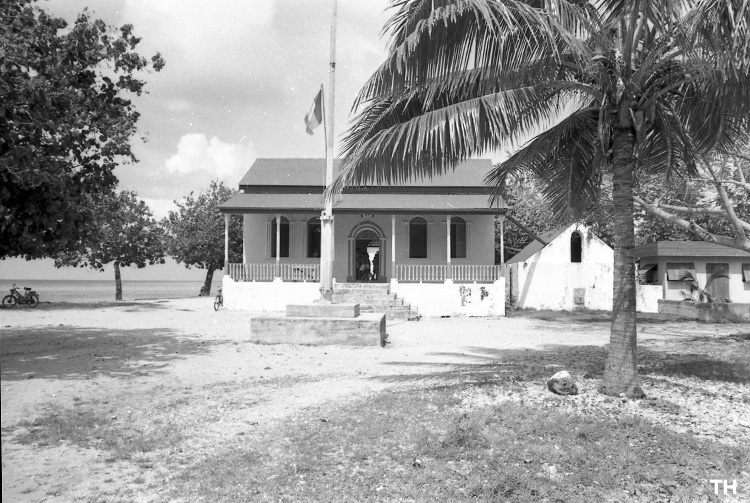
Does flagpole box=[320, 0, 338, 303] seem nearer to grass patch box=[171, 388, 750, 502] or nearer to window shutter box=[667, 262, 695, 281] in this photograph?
grass patch box=[171, 388, 750, 502]

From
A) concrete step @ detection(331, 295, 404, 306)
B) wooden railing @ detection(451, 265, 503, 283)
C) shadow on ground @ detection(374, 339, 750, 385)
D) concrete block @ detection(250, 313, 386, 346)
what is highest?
wooden railing @ detection(451, 265, 503, 283)

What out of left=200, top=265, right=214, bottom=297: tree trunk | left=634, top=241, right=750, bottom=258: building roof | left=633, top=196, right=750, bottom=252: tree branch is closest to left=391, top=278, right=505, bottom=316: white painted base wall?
left=633, top=196, right=750, bottom=252: tree branch

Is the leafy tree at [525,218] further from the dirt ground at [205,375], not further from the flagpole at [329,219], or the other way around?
the flagpole at [329,219]

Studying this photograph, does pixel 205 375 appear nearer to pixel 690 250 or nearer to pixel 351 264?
pixel 351 264

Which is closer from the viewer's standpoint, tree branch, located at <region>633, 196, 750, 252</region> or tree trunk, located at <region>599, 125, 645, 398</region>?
tree trunk, located at <region>599, 125, 645, 398</region>

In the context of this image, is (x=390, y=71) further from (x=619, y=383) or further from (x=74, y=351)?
(x=74, y=351)

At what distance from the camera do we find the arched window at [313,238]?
2417 centimetres

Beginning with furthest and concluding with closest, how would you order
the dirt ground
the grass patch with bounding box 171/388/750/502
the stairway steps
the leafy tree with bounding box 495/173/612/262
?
the leafy tree with bounding box 495/173/612/262 < the stairway steps < the dirt ground < the grass patch with bounding box 171/388/750/502

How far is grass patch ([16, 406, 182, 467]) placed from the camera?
484cm

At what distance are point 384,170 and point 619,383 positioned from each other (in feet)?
12.6

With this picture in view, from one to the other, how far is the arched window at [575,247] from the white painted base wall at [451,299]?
5.37 metres

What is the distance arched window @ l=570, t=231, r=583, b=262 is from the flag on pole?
14.6 meters

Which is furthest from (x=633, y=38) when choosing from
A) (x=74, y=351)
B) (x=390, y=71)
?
(x=74, y=351)

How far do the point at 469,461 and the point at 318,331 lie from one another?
7.91 metres
